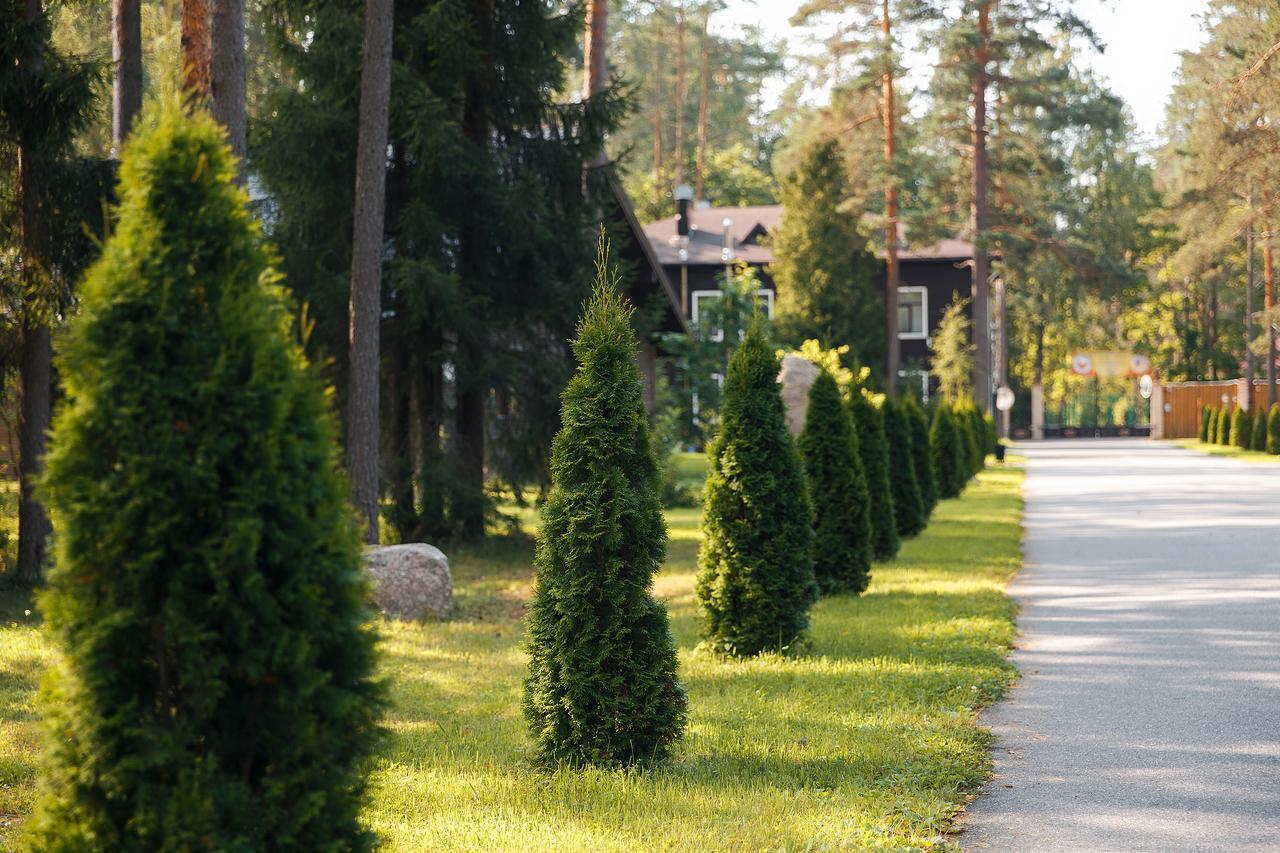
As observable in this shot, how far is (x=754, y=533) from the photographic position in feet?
28.6

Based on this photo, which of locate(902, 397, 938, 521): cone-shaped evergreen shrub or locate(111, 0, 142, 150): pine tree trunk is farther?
locate(902, 397, 938, 521): cone-shaped evergreen shrub

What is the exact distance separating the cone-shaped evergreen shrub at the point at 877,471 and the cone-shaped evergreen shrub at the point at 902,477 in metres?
2.34

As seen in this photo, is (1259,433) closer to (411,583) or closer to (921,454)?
(921,454)

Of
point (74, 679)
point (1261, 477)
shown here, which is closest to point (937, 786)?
point (74, 679)

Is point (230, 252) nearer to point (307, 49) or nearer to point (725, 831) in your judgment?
point (725, 831)

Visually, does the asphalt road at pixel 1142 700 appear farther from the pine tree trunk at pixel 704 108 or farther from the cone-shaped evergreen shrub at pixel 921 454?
the pine tree trunk at pixel 704 108

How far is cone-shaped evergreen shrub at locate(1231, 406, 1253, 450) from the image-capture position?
4666 cm

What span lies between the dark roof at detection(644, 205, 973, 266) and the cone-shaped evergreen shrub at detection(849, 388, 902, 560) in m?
33.9

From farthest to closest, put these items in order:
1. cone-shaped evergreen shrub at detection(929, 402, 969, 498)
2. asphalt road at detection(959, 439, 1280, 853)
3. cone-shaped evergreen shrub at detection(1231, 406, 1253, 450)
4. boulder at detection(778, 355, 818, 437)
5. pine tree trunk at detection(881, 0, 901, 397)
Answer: cone-shaped evergreen shrub at detection(1231, 406, 1253, 450), pine tree trunk at detection(881, 0, 901, 397), cone-shaped evergreen shrub at detection(929, 402, 969, 498), boulder at detection(778, 355, 818, 437), asphalt road at detection(959, 439, 1280, 853)

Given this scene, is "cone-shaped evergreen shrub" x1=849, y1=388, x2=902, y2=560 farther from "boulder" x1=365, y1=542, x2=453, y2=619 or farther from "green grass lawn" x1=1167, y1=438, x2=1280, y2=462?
"green grass lawn" x1=1167, y1=438, x2=1280, y2=462

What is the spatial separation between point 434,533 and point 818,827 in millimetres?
12024

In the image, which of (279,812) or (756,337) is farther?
(756,337)

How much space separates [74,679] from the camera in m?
3.12

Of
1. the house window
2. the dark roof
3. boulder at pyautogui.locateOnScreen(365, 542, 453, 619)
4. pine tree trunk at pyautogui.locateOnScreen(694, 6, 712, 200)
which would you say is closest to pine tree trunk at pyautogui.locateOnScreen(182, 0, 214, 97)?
boulder at pyautogui.locateOnScreen(365, 542, 453, 619)
